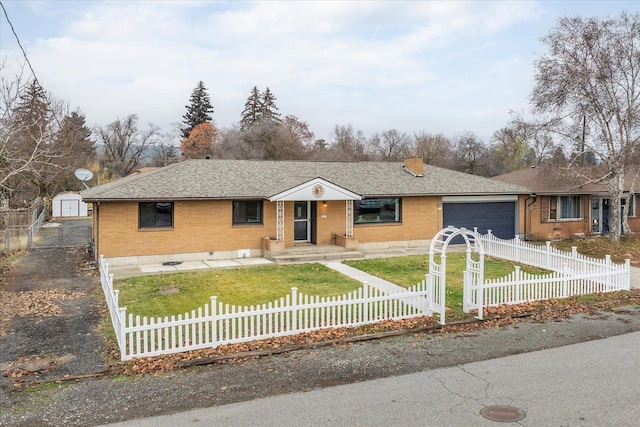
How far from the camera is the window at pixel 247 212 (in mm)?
18578

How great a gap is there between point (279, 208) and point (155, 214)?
4876mm

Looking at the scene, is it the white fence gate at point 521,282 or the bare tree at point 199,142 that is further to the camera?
the bare tree at point 199,142

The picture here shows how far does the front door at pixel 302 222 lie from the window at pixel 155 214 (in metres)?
5.30

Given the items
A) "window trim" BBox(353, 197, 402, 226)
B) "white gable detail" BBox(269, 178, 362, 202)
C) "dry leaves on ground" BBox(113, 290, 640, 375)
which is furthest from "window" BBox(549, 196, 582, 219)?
"dry leaves on ground" BBox(113, 290, 640, 375)

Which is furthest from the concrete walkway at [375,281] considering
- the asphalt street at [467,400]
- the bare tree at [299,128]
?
the bare tree at [299,128]

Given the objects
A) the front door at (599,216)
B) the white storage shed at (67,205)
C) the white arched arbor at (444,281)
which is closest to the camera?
the white arched arbor at (444,281)

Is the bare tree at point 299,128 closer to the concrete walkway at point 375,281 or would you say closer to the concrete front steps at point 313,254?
the concrete front steps at point 313,254

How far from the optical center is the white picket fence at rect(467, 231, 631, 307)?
10781 millimetres

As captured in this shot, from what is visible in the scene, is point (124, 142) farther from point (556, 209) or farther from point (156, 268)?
point (556, 209)

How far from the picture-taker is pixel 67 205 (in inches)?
1672

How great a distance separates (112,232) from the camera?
1652 centimetres

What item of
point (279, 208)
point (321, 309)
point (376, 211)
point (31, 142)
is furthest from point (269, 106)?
point (321, 309)

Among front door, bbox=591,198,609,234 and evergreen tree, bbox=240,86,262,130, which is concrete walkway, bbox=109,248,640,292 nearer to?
front door, bbox=591,198,609,234

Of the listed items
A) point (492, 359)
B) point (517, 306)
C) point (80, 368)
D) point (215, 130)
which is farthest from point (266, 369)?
point (215, 130)
